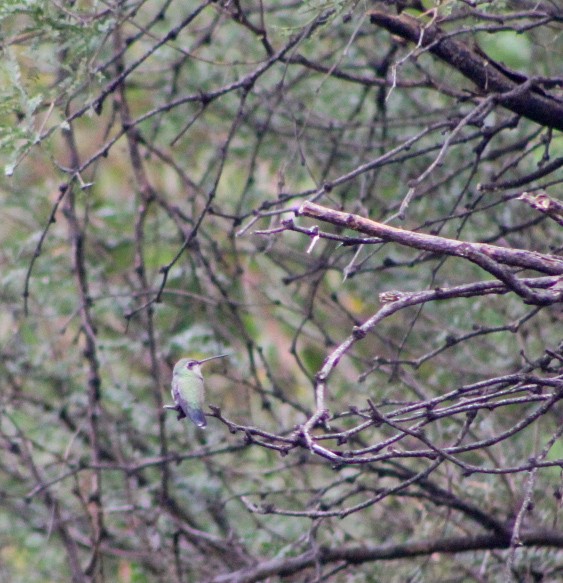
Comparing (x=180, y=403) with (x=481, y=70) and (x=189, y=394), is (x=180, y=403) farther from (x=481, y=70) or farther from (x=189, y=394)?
(x=481, y=70)

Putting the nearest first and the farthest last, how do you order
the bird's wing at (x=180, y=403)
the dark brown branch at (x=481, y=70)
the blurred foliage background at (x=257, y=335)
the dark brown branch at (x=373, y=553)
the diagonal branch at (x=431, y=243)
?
the diagonal branch at (x=431, y=243), the bird's wing at (x=180, y=403), the dark brown branch at (x=481, y=70), the dark brown branch at (x=373, y=553), the blurred foliage background at (x=257, y=335)

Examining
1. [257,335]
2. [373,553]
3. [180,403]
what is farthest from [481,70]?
[257,335]

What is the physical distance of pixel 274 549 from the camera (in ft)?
11.9

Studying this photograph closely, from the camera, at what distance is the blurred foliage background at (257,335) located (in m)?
3.72

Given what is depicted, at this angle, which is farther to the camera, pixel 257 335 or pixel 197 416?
pixel 257 335

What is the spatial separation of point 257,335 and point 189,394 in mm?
3669

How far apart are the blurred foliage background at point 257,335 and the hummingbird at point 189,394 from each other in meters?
0.76

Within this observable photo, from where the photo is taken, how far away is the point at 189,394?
7.92 ft

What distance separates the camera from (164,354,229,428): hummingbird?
2330 millimetres

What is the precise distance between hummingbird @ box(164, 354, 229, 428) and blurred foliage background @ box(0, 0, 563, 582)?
76 cm

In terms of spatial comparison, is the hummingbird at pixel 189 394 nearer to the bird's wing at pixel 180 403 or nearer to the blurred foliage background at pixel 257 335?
the bird's wing at pixel 180 403

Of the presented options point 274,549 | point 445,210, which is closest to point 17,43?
point 274,549

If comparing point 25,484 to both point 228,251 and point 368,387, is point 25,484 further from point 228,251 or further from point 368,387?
point 368,387


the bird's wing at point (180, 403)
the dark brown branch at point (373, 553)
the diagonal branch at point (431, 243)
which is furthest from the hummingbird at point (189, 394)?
the dark brown branch at point (373, 553)
